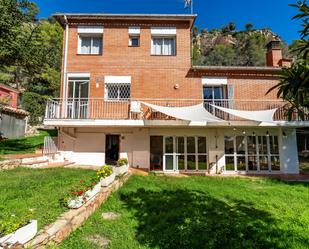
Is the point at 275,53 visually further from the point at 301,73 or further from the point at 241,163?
the point at 301,73

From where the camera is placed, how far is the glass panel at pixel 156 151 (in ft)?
51.8

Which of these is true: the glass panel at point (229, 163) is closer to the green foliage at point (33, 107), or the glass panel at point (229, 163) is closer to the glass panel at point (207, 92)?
the glass panel at point (207, 92)

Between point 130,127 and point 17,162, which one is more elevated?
point 130,127

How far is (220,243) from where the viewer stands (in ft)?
16.9

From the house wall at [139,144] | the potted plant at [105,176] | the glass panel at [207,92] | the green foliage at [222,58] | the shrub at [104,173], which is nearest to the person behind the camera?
the potted plant at [105,176]

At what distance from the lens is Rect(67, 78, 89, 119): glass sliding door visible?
15367mm

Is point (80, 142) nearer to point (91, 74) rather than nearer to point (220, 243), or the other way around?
point (91, 74)

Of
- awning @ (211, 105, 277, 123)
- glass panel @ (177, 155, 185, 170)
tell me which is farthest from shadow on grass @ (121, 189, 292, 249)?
glass panel @ (177, 155, 185, 170)

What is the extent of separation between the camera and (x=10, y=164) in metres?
11.7

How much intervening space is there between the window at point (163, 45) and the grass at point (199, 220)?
10.7 metres

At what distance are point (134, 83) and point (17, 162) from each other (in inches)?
345

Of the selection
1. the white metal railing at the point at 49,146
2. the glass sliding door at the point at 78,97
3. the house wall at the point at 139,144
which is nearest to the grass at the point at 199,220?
the house wall at the point at 139,144

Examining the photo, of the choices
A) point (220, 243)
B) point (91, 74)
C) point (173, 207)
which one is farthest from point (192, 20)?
point (220, 243)

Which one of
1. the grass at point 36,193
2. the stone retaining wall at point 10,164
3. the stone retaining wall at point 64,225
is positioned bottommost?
the stone retaining wall at point 64,225
